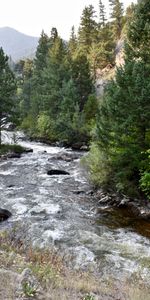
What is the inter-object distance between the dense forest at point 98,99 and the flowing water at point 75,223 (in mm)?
2596

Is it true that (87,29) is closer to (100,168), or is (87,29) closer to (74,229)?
(100,168)

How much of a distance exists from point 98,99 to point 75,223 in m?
35.6

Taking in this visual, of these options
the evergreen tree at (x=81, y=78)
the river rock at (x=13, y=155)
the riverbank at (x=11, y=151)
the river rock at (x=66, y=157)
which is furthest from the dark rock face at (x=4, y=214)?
the evergreen tree at (x=81, y=78)

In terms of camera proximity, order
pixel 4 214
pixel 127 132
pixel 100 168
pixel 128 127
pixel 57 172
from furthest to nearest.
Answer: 1. pixel 57 172
2. pixel 100 168
3. pixel 127 132
4. pixel 128 127
5. pixel 4 214

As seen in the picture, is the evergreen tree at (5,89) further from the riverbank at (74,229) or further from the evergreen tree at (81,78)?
the evergreen tree at (81,78)

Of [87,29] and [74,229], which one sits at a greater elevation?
[87,29]

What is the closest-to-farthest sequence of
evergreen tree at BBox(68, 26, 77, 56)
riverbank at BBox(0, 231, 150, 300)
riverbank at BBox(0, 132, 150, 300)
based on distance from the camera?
riverbank at BBox(0, 231, 150, 300)
riverbank at BBox(0, 132, 150, 300)
evergreen tree at BBox(68, 26, 77, 56)

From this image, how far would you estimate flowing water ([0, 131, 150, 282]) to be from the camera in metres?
15.4

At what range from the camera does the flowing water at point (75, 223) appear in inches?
605

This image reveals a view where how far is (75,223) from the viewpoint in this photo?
2058cm

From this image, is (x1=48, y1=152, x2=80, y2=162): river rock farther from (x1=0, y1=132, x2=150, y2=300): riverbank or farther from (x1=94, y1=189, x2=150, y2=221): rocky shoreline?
(x1=94, y1=189, x2=150, y2=221): rocky shoreline

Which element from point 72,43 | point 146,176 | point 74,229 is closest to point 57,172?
point 146,176

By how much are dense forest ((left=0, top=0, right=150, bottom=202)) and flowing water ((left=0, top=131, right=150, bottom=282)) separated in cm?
260

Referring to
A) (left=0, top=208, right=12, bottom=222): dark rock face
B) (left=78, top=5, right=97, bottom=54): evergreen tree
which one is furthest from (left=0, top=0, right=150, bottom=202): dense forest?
(left=0, top=208, right=12, bottom=222): dark rock face
